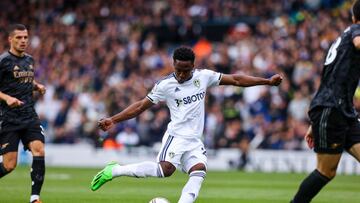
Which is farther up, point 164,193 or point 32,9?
point 32,9

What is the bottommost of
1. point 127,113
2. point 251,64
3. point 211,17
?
point 127,113

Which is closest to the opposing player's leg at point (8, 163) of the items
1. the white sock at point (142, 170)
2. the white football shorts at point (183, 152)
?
the white sock at point (142, 170)

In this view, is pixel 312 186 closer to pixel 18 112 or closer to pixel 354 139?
pixel 354 139

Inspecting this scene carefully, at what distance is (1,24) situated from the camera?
3266 centimetres

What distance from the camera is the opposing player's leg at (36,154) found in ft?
37.3

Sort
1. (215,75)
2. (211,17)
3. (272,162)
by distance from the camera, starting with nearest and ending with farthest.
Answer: (215,75)
(272,162)
(211,17)

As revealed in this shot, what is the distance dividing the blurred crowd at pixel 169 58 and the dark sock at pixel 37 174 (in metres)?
11.9

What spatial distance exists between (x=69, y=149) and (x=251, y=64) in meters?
6.25

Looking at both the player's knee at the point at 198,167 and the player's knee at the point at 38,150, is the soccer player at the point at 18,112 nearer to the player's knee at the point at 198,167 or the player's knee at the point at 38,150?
the player's knee at the point at 38,150

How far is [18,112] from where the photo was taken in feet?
38.4

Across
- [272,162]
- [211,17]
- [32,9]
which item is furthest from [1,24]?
[272,162]

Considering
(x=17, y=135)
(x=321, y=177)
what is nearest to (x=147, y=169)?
(x=17, y=135)

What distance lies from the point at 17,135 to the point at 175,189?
198 inches

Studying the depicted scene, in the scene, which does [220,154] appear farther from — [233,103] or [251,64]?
[251,64]
